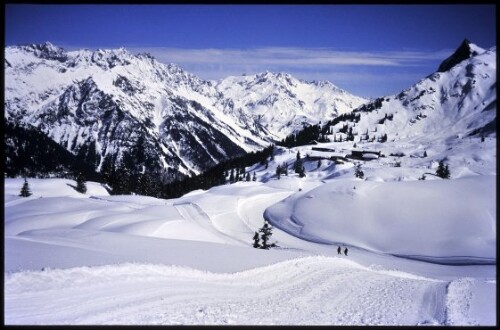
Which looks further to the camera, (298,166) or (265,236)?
(298,166)

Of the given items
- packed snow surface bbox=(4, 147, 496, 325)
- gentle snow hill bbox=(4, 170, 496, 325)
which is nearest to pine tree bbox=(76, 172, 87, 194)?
packed snow surface bbox=(4, 147, 496, 325)

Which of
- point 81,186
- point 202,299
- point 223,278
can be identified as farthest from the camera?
point 81,186

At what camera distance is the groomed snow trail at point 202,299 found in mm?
13828

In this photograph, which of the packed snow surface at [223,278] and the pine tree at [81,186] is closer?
the packed snow surface at [223,278]

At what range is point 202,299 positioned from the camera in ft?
54.8

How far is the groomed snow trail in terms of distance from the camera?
13828mm

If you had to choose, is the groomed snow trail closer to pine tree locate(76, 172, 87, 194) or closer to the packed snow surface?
the packed snow surface

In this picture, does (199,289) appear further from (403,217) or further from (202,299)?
(403,217)

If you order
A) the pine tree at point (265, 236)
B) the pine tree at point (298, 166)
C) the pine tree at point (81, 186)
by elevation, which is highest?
the pine tree at point (298, 166)

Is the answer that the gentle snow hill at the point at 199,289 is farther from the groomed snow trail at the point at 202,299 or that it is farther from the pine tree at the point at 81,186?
the pine tree at the point at 81,186

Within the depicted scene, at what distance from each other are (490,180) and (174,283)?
66237mm

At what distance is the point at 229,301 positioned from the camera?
55.5 ft

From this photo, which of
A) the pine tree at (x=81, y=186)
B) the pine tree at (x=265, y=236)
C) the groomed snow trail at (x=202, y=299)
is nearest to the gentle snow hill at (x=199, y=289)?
the groomed snow trail at (x=202, y=299)

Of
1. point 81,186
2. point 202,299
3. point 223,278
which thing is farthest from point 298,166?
point 202,299
